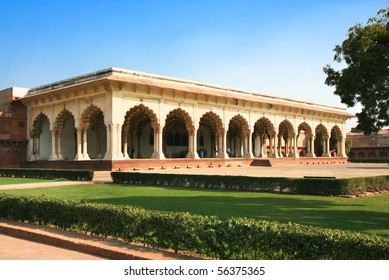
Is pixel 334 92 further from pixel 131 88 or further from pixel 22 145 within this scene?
pixel 22 145

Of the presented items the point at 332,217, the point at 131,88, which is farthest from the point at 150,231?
the point at 131,88

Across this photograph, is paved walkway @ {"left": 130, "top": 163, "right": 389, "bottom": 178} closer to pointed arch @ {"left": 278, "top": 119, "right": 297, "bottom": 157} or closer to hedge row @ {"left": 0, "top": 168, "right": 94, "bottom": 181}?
hedge row @ {"left": 0, "top": 168, "right": 94, "bottom": 181}

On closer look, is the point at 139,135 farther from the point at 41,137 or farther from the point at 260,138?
the point at 260,138

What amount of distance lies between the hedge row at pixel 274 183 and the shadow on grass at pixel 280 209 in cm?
101

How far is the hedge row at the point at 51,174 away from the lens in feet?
54.7

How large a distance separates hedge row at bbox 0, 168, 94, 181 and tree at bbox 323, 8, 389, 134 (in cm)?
1063

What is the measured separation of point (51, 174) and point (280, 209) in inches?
500

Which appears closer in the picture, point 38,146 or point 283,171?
point 283,171

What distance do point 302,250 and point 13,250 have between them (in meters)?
3.68

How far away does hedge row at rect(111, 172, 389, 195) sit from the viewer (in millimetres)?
10820

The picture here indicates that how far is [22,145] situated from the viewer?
Result: 85.7 feet

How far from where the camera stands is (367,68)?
9.05m

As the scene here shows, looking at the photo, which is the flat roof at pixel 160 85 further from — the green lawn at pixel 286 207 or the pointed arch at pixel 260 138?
the green lawn at pixel 286 207

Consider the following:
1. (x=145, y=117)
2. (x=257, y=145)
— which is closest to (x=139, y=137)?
(x=145, y=117)
